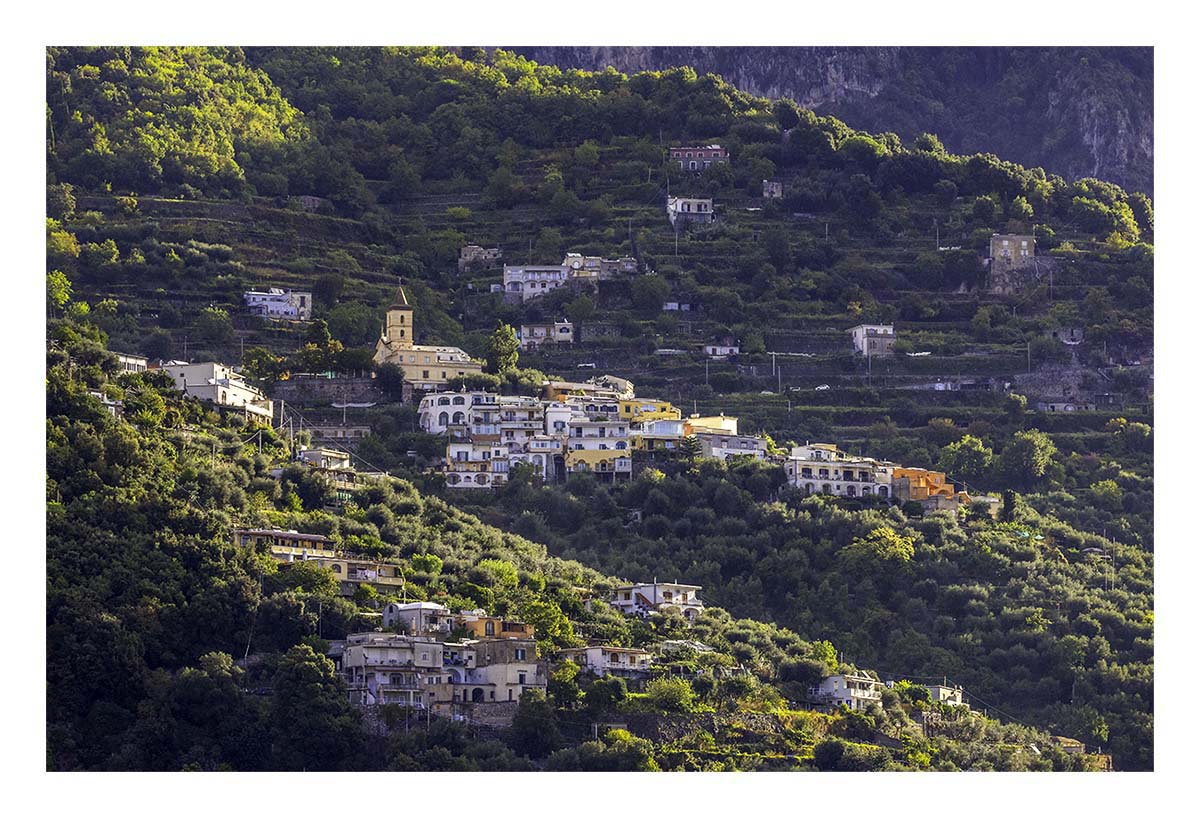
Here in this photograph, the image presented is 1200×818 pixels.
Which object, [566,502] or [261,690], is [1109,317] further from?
[261,690]

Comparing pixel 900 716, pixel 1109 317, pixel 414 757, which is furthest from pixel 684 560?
pixel 1109 317

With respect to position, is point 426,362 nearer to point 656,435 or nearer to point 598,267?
point 656,435

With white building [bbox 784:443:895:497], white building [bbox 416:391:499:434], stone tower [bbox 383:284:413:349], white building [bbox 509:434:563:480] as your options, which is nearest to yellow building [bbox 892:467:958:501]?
white building [bbox 784:443:895:497]

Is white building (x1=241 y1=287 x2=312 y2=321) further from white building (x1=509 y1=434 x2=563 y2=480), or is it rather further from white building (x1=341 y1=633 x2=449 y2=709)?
white building (x1=341 y1=633 x2=449 y2=709)

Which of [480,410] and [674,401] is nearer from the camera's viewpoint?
[480,410]

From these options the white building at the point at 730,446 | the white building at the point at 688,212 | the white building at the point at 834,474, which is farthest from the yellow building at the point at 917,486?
the white building at the point at 688,212

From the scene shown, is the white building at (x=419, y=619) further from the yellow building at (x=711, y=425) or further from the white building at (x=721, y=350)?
the white building at (x=721, y=350)
